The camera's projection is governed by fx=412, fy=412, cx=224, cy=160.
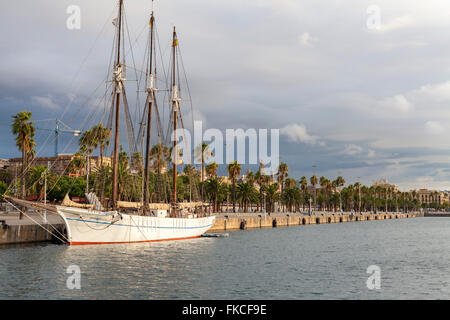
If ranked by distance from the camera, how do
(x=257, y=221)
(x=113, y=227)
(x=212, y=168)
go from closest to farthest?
(x=113, y=227) < (x=257, y=221) < (x=212, y=168)

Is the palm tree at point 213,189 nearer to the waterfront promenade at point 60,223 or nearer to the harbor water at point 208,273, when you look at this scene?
the waterfront promenade at point 60,223

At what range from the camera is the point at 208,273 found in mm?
33219

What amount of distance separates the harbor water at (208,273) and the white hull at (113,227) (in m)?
1.40

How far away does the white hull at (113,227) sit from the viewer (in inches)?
1772

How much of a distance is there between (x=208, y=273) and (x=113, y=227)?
18.7 metres

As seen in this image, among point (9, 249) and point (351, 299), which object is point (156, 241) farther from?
point (351, 299)

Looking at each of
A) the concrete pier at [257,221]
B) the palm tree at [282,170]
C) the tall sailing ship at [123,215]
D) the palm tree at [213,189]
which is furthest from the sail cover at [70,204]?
the palm tree at [282,170]

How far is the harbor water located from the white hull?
55.1 inches

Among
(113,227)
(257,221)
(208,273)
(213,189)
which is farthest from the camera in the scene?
(213,189)

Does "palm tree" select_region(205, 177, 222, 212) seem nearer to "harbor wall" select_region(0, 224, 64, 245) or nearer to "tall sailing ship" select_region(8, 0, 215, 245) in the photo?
"tall sailing ship" select_region(8, 0, 215, 245)

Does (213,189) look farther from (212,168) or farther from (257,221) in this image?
(257,221)

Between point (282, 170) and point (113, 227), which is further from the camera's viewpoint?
point (282, 170)

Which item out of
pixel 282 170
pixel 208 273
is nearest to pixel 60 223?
pixel 208 273

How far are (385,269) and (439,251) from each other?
22252 millimetres
